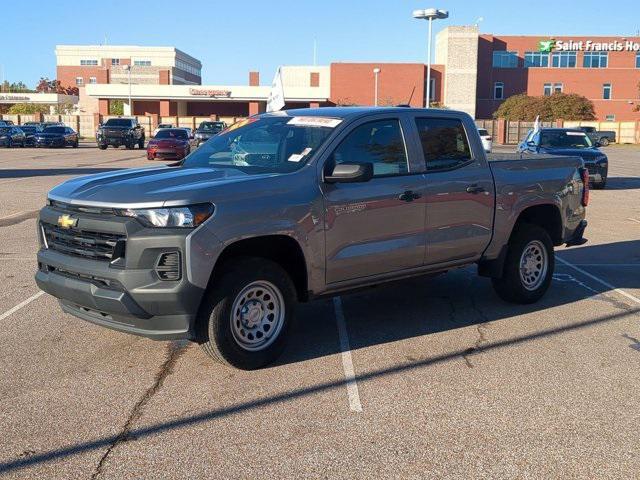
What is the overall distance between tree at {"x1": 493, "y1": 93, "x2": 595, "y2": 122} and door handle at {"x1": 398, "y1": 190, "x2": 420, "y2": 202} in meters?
69.4

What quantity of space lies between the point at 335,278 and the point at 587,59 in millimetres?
85086

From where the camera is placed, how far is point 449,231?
645 cm

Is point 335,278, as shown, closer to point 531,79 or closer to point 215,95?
point 215,95

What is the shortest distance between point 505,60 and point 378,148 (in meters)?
81.6

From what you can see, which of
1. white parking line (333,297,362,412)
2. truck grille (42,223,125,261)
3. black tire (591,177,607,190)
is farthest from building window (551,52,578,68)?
truck grille (42,223,125,261)

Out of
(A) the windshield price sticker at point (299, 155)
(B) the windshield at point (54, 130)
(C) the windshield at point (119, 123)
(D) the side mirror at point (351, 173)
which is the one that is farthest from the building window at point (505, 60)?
(D) the side mirror at point (351, 173)

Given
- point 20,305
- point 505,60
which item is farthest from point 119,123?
point 505,60

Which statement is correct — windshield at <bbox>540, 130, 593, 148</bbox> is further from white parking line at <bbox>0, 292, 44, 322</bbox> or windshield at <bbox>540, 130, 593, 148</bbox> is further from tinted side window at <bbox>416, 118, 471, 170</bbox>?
white parking line at <bbox>0, 292, 44, 322</bbox>

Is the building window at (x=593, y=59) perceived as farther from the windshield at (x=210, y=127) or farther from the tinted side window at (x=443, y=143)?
the tinted side window at (x=443, y=143)

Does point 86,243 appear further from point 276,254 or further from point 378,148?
point 378,148

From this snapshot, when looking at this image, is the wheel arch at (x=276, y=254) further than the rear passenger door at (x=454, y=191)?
No

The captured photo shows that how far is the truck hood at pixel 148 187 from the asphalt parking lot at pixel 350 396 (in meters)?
1.34

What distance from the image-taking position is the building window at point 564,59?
8156 cm

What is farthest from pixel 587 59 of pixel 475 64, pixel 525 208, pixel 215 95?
pixel 525 208
